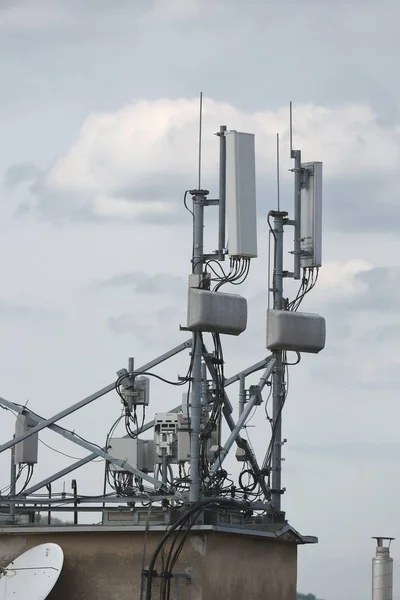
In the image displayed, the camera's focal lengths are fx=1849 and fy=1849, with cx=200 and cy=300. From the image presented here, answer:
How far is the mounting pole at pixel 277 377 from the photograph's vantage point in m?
44.9

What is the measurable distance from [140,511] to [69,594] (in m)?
2.37

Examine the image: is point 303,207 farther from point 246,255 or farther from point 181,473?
point 181,473

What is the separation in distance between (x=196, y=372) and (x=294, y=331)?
3602mm

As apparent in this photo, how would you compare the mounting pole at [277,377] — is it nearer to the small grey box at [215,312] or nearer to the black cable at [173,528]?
the small grey box at [215,312]

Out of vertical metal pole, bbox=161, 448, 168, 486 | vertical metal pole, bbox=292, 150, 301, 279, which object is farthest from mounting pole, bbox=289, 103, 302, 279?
vertical metal pole, bbox=161, 448, 168, 486

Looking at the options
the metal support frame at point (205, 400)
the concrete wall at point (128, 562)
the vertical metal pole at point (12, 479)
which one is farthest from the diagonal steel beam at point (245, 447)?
the vertical metal pole at point (12, 479)

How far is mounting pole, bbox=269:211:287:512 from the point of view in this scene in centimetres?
4488

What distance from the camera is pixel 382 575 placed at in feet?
153

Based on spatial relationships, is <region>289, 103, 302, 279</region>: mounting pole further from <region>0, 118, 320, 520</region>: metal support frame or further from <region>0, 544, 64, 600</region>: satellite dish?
<region>0, 544, 64, 600</region>: satellite dish

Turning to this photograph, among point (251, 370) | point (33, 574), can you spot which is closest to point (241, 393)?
point (251, 370)

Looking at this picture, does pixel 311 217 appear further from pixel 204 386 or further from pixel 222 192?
pixel 204 386

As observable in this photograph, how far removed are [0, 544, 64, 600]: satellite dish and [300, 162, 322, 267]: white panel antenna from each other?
1031 cm

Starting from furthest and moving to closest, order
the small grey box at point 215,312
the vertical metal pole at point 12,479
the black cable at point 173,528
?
the vertical metal pole at point 12,479 → the small grey box at point 215,312 → the black cable at point 173,528

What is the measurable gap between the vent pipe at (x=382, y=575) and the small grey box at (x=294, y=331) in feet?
19.2
